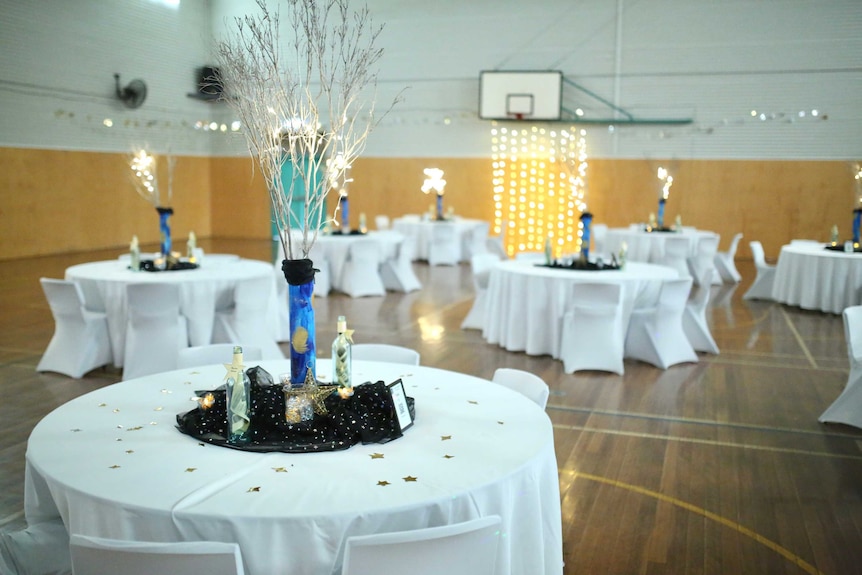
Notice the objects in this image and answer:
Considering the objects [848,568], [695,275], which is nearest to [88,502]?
[848,568]

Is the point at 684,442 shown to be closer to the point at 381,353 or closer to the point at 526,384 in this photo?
the point at 526,384

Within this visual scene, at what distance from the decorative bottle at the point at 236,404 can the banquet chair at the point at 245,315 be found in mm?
3478

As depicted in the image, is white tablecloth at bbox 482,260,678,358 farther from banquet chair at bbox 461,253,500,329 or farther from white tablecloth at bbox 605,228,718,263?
white tablecloth at bbox 605,228,718,263

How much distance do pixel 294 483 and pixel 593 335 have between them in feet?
14.3

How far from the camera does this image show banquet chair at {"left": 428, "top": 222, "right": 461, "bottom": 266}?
496 inches

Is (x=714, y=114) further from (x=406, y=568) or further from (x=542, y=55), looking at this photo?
(x=406, y=568)

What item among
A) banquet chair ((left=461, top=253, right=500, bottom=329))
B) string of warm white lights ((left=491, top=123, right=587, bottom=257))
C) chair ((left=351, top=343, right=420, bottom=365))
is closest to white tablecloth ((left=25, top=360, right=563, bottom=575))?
chair ((left=351, top=343, right=420, bottom=365))

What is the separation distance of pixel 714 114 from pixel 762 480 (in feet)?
37.4

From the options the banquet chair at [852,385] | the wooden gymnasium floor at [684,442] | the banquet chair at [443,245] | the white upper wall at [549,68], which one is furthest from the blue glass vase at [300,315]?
the white upper wall at [549,68]

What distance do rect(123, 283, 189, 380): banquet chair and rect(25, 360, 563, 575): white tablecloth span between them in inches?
108

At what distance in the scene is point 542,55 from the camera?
14758 mm

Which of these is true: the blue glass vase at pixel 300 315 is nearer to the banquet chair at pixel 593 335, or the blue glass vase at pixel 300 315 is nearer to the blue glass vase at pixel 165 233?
the banquet chair at pixel 593 335

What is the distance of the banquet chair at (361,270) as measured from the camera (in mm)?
9492

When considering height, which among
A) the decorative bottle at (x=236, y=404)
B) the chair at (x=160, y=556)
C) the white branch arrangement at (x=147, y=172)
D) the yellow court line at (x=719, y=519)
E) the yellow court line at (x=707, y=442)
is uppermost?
the white branch arrangement at (x=147, y=172)
